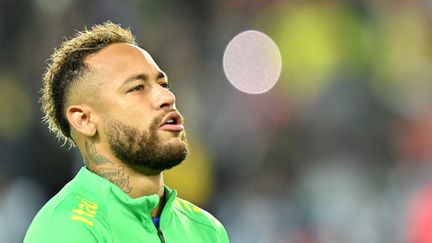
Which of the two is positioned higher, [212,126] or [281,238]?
[212,126]

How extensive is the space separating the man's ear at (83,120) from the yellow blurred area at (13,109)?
293 centimetres

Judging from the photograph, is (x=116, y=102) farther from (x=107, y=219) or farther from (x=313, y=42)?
(x=313, y=42)

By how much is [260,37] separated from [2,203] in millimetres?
2320

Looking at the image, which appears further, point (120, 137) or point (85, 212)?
point (120, 137)

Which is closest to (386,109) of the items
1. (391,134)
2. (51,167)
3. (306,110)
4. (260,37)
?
(391,134)

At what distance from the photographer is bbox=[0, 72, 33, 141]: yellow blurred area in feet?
17.8

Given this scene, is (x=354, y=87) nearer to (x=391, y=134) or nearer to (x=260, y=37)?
(x=391, y=134)

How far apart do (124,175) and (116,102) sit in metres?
0.25

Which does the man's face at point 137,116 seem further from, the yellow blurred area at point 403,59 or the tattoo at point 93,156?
the yellow blurred area at point 403,59

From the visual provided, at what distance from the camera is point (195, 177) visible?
5.50 meters

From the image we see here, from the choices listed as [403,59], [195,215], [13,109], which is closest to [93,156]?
[195,215]

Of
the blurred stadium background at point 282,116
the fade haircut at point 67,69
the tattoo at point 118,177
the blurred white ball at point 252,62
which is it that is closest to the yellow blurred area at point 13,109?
the blurred stadium background at point 282,116

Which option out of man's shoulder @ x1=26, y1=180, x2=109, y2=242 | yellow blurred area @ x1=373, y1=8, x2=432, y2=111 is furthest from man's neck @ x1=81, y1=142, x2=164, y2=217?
yellow blurred area @ x1=373, y1=8, x2=432, y2=111

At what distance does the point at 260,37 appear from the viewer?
593 centimetres
